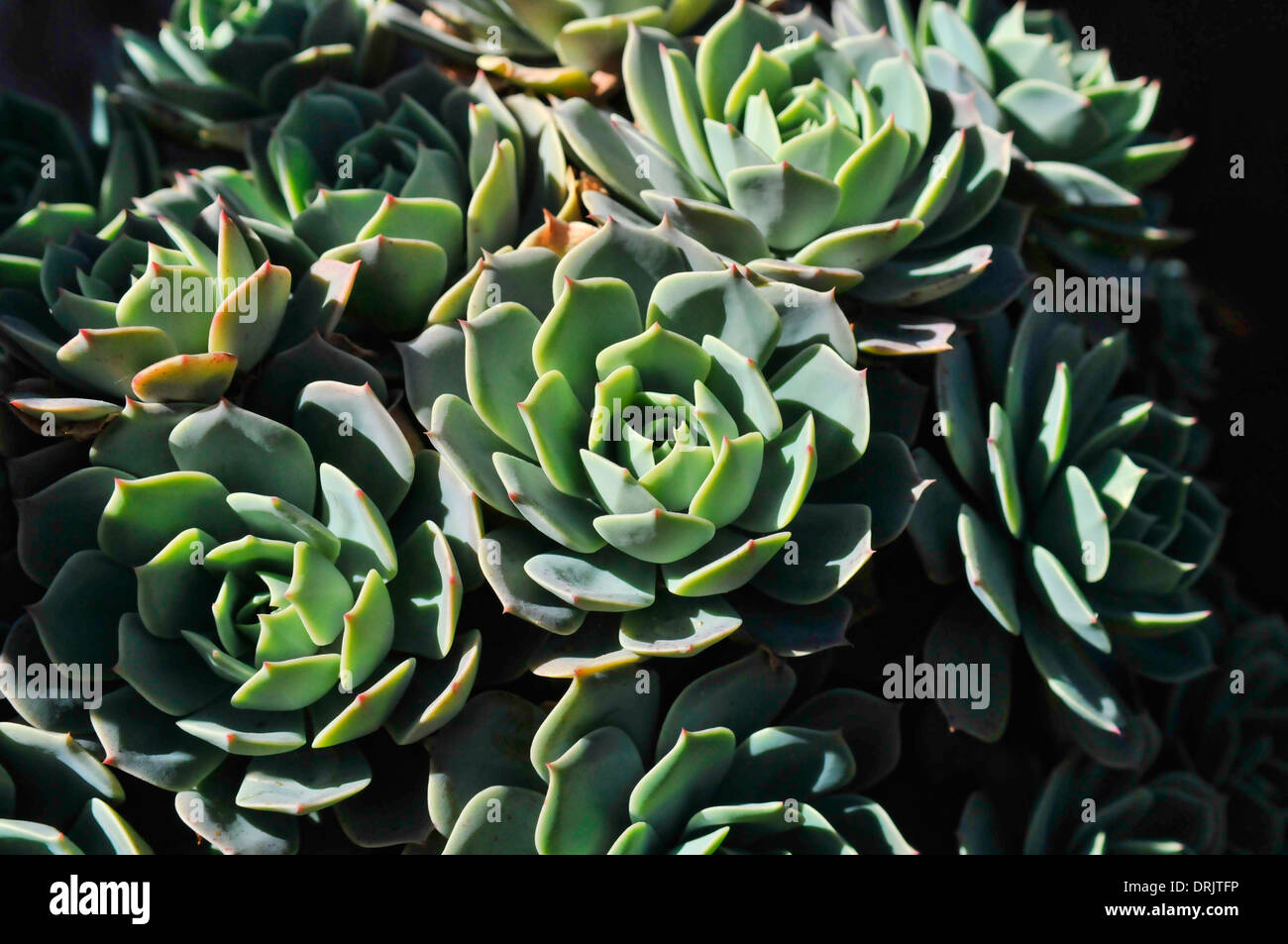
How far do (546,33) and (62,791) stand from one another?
0.80 meters

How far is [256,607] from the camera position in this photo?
0.81 metres

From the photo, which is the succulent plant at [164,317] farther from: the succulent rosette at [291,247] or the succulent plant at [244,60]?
the succulent plant at [244,60]

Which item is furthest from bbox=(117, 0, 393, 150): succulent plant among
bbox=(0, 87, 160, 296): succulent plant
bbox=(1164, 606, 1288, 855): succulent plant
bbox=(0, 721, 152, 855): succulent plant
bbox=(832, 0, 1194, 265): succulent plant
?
bbox=(1164, 606, 1288, 855): succulent plant

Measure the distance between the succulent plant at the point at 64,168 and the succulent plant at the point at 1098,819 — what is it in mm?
965

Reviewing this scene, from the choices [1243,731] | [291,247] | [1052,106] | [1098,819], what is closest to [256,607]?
[291,247]

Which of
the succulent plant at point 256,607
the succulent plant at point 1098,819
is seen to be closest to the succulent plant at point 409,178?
the succulent plant at point 256,607

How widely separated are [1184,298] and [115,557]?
1.31m

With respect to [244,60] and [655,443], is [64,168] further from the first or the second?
[655,443]

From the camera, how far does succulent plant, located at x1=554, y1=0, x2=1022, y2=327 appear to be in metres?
0.92

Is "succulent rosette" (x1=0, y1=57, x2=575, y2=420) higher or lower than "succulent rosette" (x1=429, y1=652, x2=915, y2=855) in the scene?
higher

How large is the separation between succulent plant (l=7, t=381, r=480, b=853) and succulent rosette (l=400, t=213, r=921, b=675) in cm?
6

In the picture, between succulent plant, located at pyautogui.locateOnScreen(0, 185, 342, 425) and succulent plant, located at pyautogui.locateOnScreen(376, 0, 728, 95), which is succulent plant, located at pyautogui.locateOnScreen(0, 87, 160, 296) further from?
succulent plant, located at pyautogui.locateOnScreen(376, 0, 728, 95)
